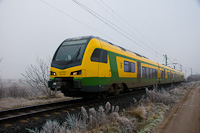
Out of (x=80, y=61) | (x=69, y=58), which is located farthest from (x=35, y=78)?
(x=80, y=61)

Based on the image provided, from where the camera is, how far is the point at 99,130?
370cm

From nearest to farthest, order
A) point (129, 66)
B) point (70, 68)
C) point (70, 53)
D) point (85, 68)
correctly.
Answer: point (85, 68) → point (70, 68) → point (70, 53) → point (129, 66)

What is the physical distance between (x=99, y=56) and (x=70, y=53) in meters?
1.31

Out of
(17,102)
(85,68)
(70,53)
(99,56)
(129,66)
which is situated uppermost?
(70,53)

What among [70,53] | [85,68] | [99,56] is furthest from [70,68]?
[99,56]

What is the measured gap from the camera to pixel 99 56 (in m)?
7.03

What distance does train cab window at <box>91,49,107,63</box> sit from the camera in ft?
22.4

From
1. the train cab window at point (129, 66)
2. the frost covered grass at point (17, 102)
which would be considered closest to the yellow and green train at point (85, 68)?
the train cab window at point (129, 66)

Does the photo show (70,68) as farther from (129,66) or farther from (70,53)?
(129,66)

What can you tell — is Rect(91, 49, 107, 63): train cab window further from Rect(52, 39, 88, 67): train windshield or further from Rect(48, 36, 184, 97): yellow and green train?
Rect(52, 39, 88, 67): train windshield

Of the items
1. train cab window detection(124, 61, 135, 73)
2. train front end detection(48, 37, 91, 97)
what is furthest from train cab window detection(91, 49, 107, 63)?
train cab window detection(124, 61, 135, 73)

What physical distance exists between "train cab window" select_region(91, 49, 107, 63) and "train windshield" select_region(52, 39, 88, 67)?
0.53 m

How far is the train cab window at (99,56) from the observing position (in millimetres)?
6812

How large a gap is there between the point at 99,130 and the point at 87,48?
3.78m
